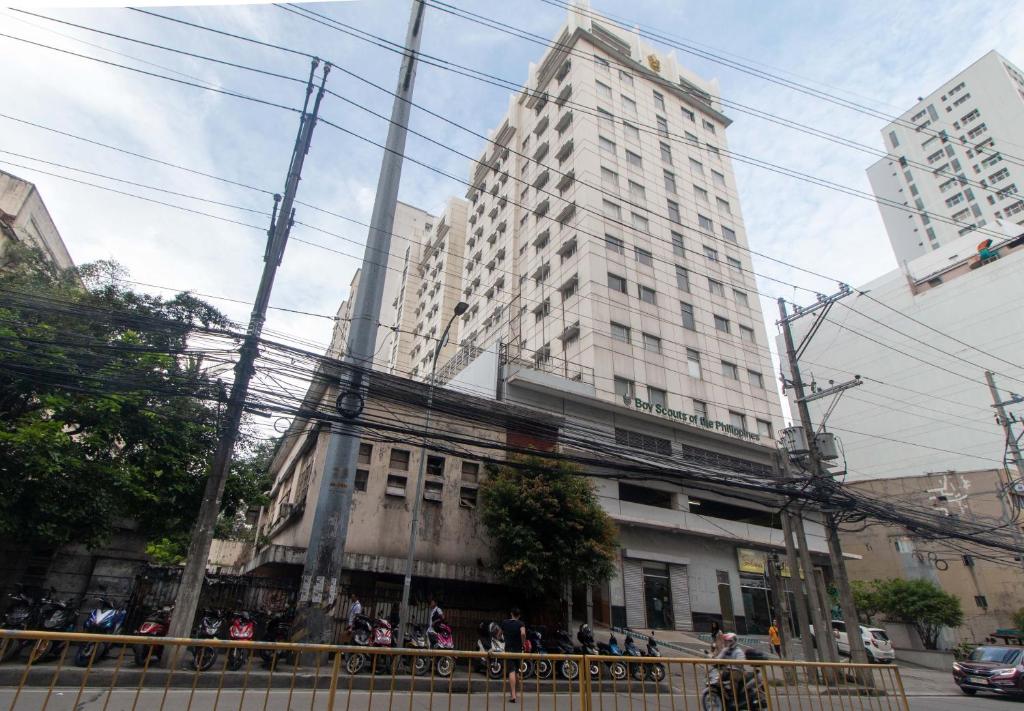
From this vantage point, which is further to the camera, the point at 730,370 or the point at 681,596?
the point at 730,370

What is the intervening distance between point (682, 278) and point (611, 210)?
5339mm

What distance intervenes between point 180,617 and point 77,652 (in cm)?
259

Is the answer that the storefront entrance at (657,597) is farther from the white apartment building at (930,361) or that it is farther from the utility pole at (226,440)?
the white apartment building at (930,361)

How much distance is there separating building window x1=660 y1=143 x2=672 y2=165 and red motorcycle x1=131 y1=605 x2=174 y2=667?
32.7m

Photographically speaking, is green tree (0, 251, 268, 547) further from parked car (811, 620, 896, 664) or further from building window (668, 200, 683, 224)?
building window (668, 200, 683, 224)

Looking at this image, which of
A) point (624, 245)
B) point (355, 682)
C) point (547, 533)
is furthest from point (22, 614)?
point (624, 245)

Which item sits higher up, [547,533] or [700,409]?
[700,409]

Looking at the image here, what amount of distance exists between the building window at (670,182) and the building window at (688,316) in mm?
7626

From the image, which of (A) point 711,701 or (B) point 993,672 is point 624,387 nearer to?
(B) point 993,672

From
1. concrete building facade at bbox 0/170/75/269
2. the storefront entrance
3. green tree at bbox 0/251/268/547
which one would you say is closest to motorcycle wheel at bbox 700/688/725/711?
green tree at bbox 0/251/268/547

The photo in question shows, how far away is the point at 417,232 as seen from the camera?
181 ft

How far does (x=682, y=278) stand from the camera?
1171 inches

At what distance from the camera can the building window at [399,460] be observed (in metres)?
17.1

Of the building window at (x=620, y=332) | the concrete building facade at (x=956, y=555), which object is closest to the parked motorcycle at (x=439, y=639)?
the building window at (x=620, y=332)
